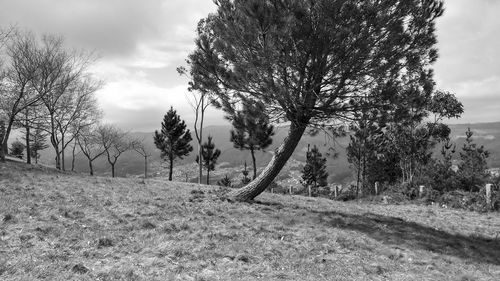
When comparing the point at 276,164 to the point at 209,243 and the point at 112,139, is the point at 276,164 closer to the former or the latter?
the point at 209,243

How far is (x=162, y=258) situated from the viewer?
18.5ft

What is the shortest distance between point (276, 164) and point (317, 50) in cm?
374

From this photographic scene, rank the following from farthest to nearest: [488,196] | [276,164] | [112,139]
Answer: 1. [112,139]
2. [488,196]
3. [276,164]

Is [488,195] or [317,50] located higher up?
[317,50]

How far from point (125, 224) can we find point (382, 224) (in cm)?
702

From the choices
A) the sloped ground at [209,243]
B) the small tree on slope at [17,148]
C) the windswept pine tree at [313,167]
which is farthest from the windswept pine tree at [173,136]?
the sloped ground at [209,243]

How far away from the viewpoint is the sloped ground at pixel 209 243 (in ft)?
17.3

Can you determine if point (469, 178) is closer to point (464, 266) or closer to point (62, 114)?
point (464, 266)

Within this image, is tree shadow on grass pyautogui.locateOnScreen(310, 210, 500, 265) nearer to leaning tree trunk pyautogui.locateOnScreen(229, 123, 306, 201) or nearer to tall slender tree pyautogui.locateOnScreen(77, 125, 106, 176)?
leaning tree trunk pyautogui.locateOnScreen(229, 123, 306, 201)

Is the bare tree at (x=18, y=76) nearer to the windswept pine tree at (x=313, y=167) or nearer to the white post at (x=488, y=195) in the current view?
the white post at (x=488, y=195)

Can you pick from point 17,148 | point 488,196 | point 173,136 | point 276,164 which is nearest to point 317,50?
point 276,164

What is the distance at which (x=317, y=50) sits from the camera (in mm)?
8273

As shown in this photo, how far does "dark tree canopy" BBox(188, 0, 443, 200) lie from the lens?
787 centimetres

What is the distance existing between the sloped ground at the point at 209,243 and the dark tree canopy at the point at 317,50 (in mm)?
3125
